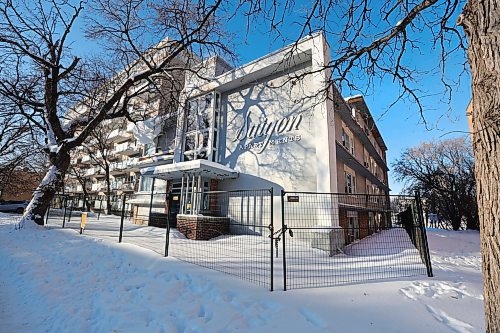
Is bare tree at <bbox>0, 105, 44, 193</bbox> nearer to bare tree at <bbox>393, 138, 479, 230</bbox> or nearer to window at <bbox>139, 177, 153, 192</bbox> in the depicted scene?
window at <bbox>139, 177, 153, 192</bbox>

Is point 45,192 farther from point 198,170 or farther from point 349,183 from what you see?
point 349,183

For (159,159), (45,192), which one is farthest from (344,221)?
(45,192)

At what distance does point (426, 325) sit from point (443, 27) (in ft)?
14.2

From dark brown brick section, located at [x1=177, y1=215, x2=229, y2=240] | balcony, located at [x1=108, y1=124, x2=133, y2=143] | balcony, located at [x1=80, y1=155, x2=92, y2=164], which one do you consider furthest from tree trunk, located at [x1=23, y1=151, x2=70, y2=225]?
balcony, located at [x1=80, y1=155, x2=92, y2=164]

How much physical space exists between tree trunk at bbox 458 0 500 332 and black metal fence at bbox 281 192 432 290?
259 cm

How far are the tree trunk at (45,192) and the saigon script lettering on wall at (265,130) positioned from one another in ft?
29.5

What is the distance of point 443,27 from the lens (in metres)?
3.79

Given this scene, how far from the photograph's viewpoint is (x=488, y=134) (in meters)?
1.88

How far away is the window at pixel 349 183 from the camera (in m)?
14.5

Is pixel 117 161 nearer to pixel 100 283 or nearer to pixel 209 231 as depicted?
pixel 209 231

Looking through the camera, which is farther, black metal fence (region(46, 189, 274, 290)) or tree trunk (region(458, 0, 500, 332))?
black metal fence (region(46, 189, 274, 290))

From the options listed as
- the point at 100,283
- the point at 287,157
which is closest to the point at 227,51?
the point at 287,157

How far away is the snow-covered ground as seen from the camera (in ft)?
11.2

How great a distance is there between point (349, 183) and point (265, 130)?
6210mm
